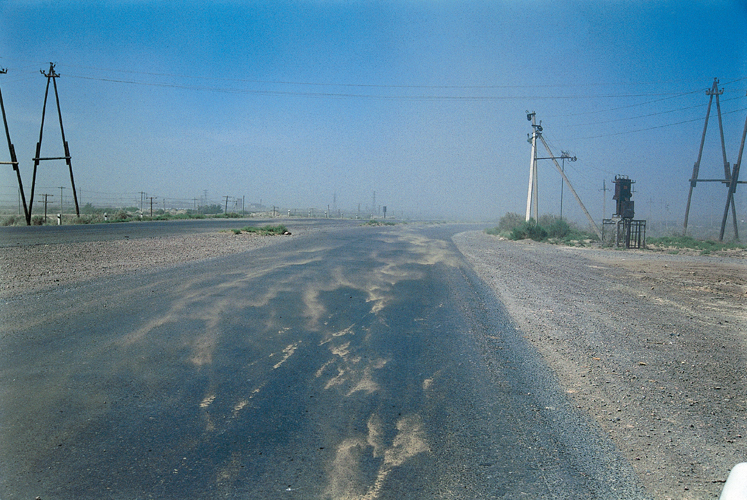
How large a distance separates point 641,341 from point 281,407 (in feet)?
17.4

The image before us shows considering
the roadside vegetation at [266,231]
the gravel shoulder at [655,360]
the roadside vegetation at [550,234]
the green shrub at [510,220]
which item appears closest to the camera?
the gravel shoulder at [655,360]

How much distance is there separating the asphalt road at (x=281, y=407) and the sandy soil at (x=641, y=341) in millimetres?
366

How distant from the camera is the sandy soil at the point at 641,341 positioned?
3.71 meters

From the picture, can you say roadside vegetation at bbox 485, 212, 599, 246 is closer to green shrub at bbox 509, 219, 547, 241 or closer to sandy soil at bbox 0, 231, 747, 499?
green shrub at bbox 509, 219, 547, 241

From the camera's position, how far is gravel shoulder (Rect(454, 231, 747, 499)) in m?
3.60

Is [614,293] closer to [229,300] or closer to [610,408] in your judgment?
[610,408]

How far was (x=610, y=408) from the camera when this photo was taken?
4461mm

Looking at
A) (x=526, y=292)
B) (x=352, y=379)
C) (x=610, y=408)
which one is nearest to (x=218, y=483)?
(x=352, y=379)

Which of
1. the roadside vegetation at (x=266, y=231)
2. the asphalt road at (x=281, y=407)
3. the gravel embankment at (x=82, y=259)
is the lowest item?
the asphalt road at (x=281, y=407)

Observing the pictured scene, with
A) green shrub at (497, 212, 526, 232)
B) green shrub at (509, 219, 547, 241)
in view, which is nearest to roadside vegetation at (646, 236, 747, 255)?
green shrub at (509, 219, 547, 241)

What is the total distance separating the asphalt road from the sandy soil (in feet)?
1.20

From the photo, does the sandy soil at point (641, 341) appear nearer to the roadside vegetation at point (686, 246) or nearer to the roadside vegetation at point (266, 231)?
the roadside vegetation at point (686, 246)

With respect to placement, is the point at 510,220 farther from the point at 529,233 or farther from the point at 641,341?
the point at 641,341

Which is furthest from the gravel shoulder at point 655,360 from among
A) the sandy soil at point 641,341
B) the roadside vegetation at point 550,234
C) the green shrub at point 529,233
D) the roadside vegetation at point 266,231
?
the green shrub at point 529,233
